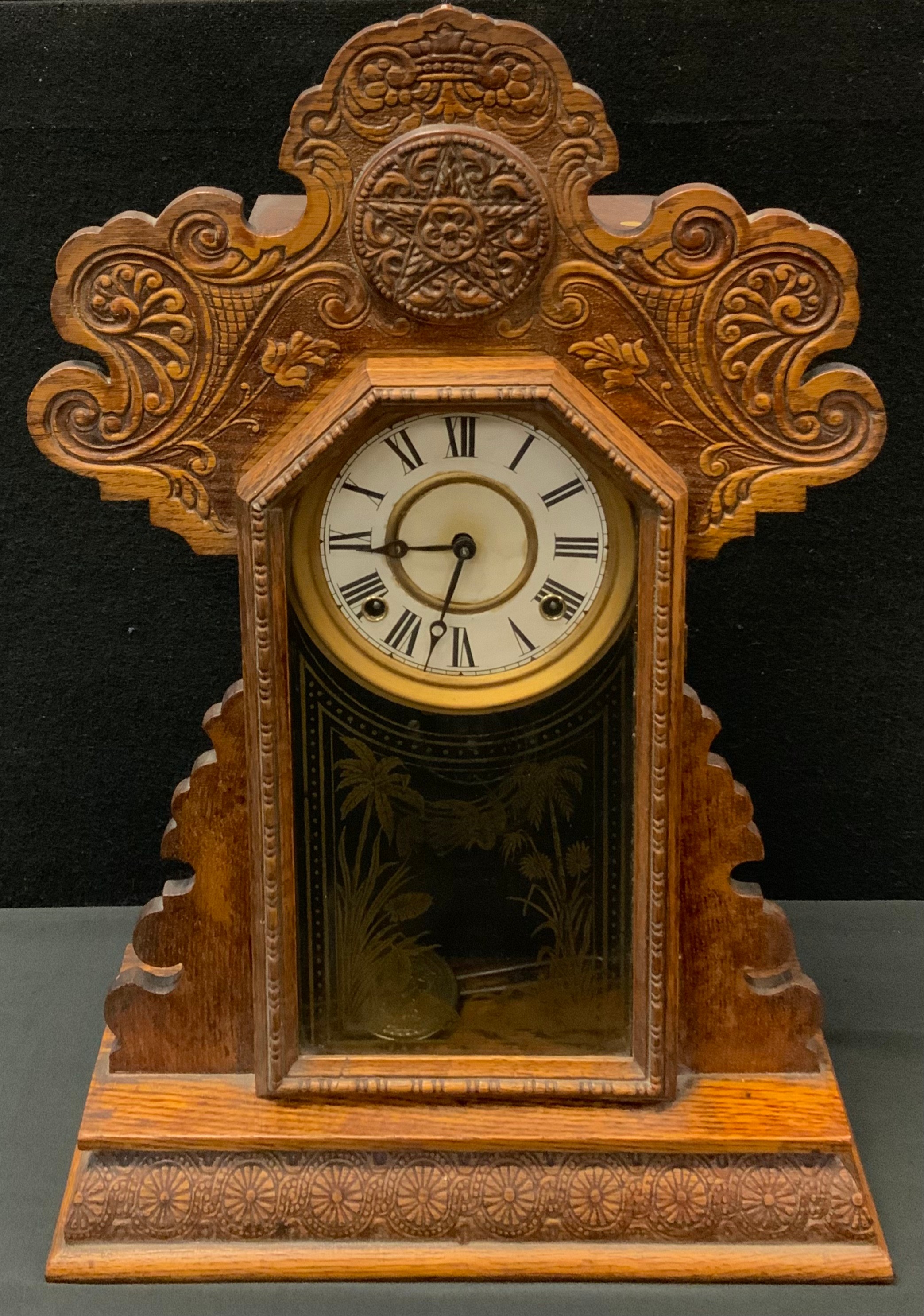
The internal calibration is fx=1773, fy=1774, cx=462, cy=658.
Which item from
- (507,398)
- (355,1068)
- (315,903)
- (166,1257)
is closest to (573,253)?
(507,398)

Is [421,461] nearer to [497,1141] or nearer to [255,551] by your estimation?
[255,551]

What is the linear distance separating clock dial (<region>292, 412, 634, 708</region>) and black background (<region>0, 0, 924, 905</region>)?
26.5 inches

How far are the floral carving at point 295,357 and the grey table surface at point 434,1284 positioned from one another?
0.96m

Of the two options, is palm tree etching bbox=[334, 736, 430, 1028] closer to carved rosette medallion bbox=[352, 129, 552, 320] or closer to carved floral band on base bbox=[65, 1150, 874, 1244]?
carved floral band on base bbox=[65, 1150, 874, 1244]

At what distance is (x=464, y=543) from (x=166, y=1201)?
0.79 metres

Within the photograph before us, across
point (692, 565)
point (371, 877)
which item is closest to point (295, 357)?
point (371, 877)

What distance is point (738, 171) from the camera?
230cm

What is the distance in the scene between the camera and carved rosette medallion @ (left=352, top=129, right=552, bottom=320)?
1.70 meters

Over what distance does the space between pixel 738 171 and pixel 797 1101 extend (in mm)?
1172

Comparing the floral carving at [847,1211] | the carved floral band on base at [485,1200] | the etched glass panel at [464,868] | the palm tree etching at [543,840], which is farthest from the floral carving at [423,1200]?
the floral carving at [847,1211]

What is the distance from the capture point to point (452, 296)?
1731 mm

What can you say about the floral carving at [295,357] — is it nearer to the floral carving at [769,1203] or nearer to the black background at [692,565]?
the black background at [692,565]

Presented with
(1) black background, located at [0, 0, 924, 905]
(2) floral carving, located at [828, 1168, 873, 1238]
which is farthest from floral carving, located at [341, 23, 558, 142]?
(2) floral carving, located at [828, 1168, 873, 1238]

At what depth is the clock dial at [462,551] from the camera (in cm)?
180
